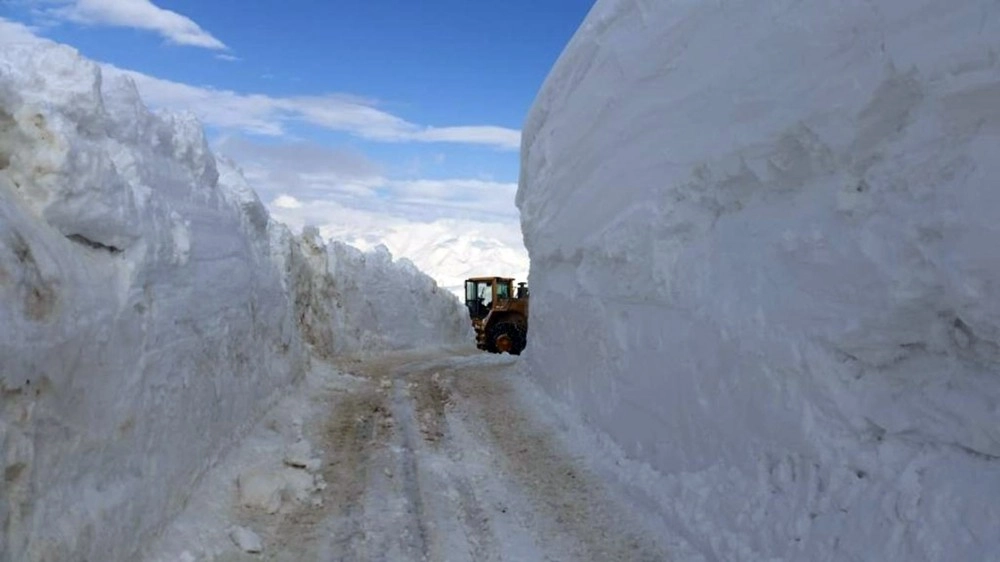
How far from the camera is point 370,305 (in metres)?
24.4

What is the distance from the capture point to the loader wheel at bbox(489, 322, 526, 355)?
Answer: 25.3 m

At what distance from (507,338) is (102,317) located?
66.9ft

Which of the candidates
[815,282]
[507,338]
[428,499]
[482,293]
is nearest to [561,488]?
[428,499]

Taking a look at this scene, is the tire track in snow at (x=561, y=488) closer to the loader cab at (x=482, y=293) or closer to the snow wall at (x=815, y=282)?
the snow wall at (x=815, y=282)

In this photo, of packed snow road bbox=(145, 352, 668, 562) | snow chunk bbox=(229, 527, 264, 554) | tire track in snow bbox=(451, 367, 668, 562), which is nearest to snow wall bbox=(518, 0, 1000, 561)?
tire track in snow bbox=(451, 367, 668, 562)

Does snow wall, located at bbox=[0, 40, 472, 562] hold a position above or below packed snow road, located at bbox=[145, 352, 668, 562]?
above

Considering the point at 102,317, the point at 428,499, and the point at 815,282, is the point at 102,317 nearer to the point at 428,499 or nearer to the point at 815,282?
the point at 428,499

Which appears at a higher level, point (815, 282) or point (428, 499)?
point (815, 282)

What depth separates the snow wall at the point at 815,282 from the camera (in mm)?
4699

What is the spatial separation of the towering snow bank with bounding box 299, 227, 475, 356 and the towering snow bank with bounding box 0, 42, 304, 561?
35.6 feet

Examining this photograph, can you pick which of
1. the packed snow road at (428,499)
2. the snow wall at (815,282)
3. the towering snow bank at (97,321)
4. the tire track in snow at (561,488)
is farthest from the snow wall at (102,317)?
the snow wall at (815,282)

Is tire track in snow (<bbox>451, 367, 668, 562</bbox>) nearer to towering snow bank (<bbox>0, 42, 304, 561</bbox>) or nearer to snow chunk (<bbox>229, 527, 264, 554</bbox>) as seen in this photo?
snow chunk (<bbox>229, 527, 264, 554</bbox>)

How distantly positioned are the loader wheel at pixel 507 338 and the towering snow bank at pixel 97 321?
54.8 ft

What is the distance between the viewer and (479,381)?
47.7 feet
